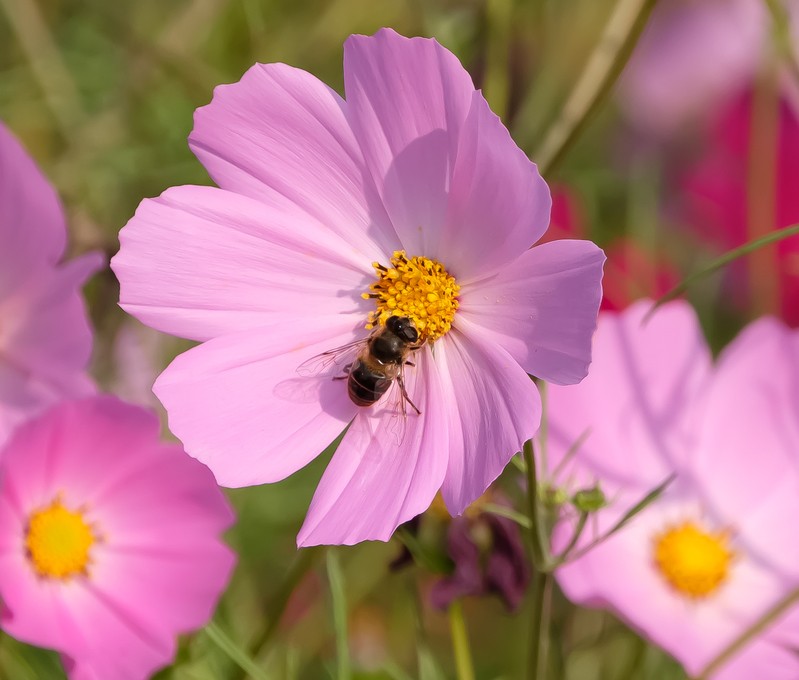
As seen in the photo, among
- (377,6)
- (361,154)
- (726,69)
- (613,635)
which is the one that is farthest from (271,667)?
(726,69)

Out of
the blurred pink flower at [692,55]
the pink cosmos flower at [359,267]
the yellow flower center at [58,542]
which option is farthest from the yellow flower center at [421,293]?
the blurred pink flower at [692,55]

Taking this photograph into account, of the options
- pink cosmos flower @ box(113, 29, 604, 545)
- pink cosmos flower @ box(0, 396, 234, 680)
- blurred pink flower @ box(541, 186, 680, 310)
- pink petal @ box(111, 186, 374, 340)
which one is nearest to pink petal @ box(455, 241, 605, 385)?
pink cosmos flower @ box(113, 29, 604, 545)

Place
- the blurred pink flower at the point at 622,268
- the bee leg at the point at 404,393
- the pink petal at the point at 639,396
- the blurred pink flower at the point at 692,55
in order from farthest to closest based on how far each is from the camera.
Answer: the blurred pink flower at the point at 692,55
the blurred pink flower at the point at 622,268
the pink petal at the point at 639,396
the bee leg at the point at 404,393

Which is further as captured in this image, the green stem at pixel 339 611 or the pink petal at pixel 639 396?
the pink petal at pixel 639 396

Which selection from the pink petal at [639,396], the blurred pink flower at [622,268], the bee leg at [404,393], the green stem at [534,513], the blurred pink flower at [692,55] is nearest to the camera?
the green stem at [534,513]

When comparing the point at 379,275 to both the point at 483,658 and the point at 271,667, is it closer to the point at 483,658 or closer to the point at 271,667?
the point at 271,667

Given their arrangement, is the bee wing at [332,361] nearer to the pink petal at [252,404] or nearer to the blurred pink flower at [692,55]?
the pink petal at [252,404]

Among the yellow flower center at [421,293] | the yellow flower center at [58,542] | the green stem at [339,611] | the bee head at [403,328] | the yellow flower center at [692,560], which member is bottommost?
the yellow flower center at [58,542]
